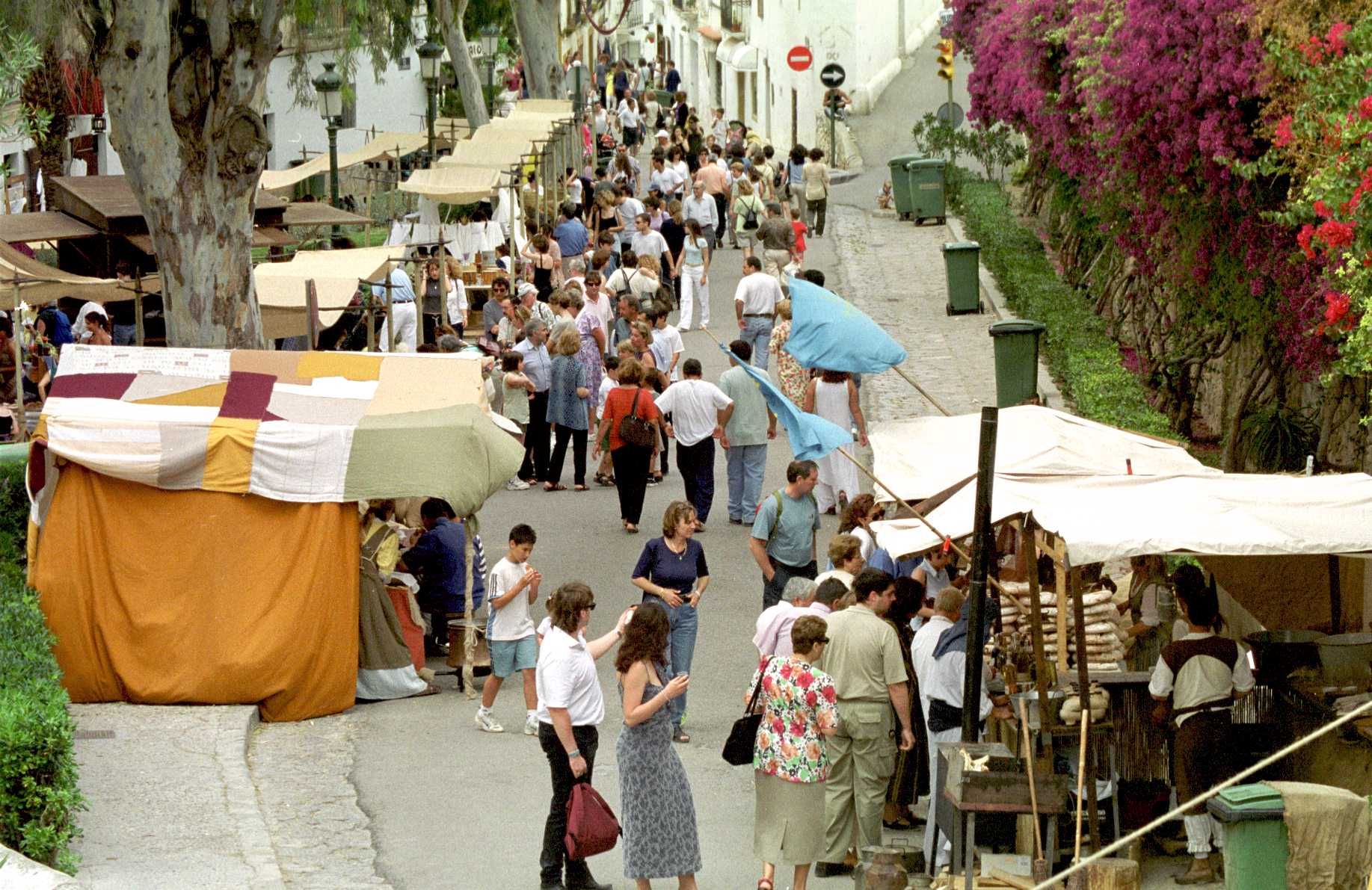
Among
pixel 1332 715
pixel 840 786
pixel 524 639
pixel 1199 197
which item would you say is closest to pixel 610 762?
pixel 524 639

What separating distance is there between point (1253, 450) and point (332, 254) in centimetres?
1000

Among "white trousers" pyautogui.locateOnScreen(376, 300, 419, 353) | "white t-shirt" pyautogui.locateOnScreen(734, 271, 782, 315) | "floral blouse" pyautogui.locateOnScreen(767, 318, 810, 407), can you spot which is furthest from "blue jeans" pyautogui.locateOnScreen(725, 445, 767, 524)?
"white trousers" pyautogui.locateOnScreen(376, 300, 419, 353)

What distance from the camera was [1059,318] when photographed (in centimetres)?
2319

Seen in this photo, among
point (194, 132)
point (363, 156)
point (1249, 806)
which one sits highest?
point (363, 156)

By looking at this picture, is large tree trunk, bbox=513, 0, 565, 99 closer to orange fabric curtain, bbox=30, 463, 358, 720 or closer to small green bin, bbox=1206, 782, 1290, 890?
orange fabric curtain, bbox=30, 463, 358, 720

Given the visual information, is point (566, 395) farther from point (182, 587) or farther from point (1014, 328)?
point (182, 587)

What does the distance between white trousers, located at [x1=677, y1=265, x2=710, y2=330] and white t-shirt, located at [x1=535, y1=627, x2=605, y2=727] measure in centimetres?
1555

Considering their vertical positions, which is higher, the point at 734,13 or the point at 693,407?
the point at 734,13

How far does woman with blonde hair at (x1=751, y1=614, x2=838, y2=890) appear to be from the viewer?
919 centimetres

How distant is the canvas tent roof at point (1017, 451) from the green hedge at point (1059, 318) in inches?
194

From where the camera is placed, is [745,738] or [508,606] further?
[508,606]

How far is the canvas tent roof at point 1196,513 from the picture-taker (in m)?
9.05

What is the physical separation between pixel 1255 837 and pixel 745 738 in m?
2.42

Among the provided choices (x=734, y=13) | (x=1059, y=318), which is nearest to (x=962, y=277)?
(x=1059, y=318)
